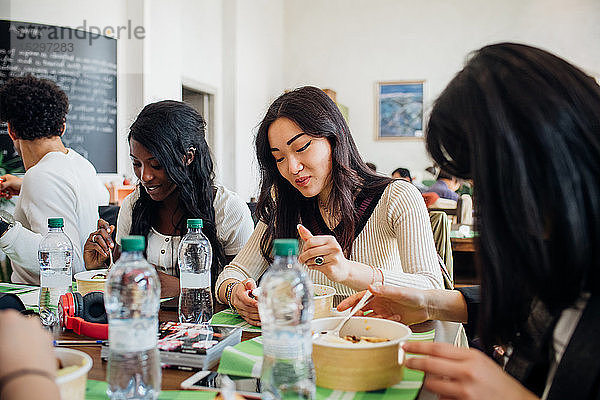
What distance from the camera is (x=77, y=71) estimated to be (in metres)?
4.15

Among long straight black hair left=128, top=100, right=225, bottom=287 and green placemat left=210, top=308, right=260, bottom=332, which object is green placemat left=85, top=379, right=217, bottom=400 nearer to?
green placemat left=210, top=308, right=260, bottom=332

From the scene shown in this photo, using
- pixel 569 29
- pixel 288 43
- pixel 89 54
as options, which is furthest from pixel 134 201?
pixel 569 29

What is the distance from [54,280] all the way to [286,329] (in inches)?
33.3

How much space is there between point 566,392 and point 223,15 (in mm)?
6280

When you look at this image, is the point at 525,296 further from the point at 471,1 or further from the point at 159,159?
the point at 471,1

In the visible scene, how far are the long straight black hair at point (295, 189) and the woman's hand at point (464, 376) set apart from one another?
0.83 m

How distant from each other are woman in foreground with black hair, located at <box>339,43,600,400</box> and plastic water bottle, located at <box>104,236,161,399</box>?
405 mm

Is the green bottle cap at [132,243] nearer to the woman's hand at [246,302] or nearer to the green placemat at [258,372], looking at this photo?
the green placemat at [258,372]

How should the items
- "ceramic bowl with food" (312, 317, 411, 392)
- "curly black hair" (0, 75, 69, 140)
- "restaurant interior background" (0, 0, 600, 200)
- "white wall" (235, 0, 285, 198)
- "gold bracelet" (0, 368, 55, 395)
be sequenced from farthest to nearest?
"white wall" (235, 0, 285, 198)
"restaurant interior background" (0, 0, 600, 200)
"curly black hair" (0, 75, 69, 140)
"ceramic bowl with food" (312, 317, 411, 392)
"gold bracelet" (0, 368, 55, 395)

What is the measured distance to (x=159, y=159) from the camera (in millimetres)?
1859

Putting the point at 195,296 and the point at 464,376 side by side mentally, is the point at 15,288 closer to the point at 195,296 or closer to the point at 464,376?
the point at 195,296

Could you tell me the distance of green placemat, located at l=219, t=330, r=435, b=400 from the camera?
86 cm

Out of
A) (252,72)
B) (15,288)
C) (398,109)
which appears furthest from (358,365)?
(398,109)

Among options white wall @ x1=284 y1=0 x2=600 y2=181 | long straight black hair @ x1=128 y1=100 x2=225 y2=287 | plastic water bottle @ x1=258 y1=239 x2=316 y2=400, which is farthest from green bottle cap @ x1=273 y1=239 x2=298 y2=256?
white wall @ x1=284 y1=0 x2=600 y2=181
